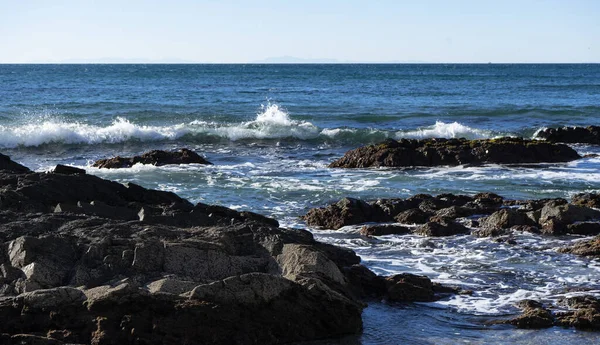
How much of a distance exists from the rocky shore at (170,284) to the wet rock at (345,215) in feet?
12.5

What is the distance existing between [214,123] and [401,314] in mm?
25159

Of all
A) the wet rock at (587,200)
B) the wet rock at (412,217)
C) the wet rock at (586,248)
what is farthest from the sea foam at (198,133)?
the wet rock at (586,248)

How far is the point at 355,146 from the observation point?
27.8m

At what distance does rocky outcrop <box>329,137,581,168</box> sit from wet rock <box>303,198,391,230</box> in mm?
7049

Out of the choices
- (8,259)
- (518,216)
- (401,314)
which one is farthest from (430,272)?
(8,259)

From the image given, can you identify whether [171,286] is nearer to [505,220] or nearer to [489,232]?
[489,232]

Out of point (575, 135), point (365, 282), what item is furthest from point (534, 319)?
point (575, 135)

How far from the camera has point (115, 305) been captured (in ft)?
24.2

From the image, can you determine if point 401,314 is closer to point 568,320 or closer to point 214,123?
point 568,320

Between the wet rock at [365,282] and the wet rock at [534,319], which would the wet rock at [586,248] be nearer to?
the wet rock at [534,319]

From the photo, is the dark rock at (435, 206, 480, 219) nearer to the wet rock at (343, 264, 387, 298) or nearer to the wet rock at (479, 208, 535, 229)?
the wet rock at (479, 208, 535, 229)

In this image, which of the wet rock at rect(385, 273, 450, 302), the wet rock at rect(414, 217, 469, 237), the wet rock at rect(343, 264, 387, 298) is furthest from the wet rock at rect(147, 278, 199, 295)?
the wet rock at rect(414, 217, 469, 237)

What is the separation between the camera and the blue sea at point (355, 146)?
957 cm

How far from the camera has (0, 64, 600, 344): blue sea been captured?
9.57 meters
